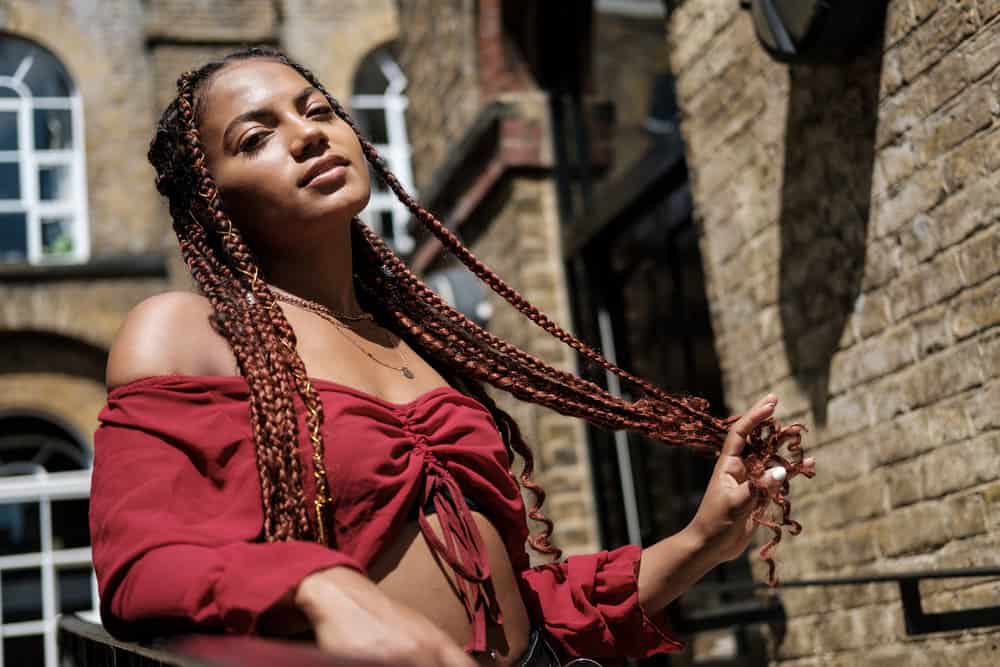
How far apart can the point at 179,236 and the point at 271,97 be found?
26 cm

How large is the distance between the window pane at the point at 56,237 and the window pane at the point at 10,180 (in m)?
0.48

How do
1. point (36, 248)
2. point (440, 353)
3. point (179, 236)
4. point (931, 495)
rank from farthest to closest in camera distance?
1. point (36, 248)
2. point (931, 495)
3. point (440, 353)
4. point (179, 236)

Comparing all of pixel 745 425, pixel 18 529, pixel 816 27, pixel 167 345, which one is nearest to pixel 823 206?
pixel 816 27

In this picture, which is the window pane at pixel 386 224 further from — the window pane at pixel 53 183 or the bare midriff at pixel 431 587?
the bare midriff at pixel 431 587

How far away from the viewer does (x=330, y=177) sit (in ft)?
5.53

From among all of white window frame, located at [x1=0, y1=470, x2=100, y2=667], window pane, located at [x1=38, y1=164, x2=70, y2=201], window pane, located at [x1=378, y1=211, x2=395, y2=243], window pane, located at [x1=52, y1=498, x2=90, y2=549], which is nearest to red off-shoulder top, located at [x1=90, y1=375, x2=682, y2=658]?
white window frame, located at [x1=0, y1=470, x2=100, y2=667]

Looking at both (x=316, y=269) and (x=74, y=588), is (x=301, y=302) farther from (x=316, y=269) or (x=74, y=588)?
(x=74, y=588)

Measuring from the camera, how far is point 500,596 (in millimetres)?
1646

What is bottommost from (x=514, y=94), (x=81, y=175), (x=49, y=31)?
(x=514, y=94)

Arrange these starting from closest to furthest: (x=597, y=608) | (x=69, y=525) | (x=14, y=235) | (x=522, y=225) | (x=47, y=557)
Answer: (x=597, y=608) → (x=522, y=225) → (x=47, y=557) → (x=69, y=525) → (x=14, y=235)

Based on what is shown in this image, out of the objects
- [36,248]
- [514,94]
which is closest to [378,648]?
[514,94]

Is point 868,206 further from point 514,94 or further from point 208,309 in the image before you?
point 514,94

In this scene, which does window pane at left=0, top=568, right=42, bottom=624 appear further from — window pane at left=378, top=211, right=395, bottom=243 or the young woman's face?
the young woman's face

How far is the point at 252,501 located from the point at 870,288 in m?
2.77
